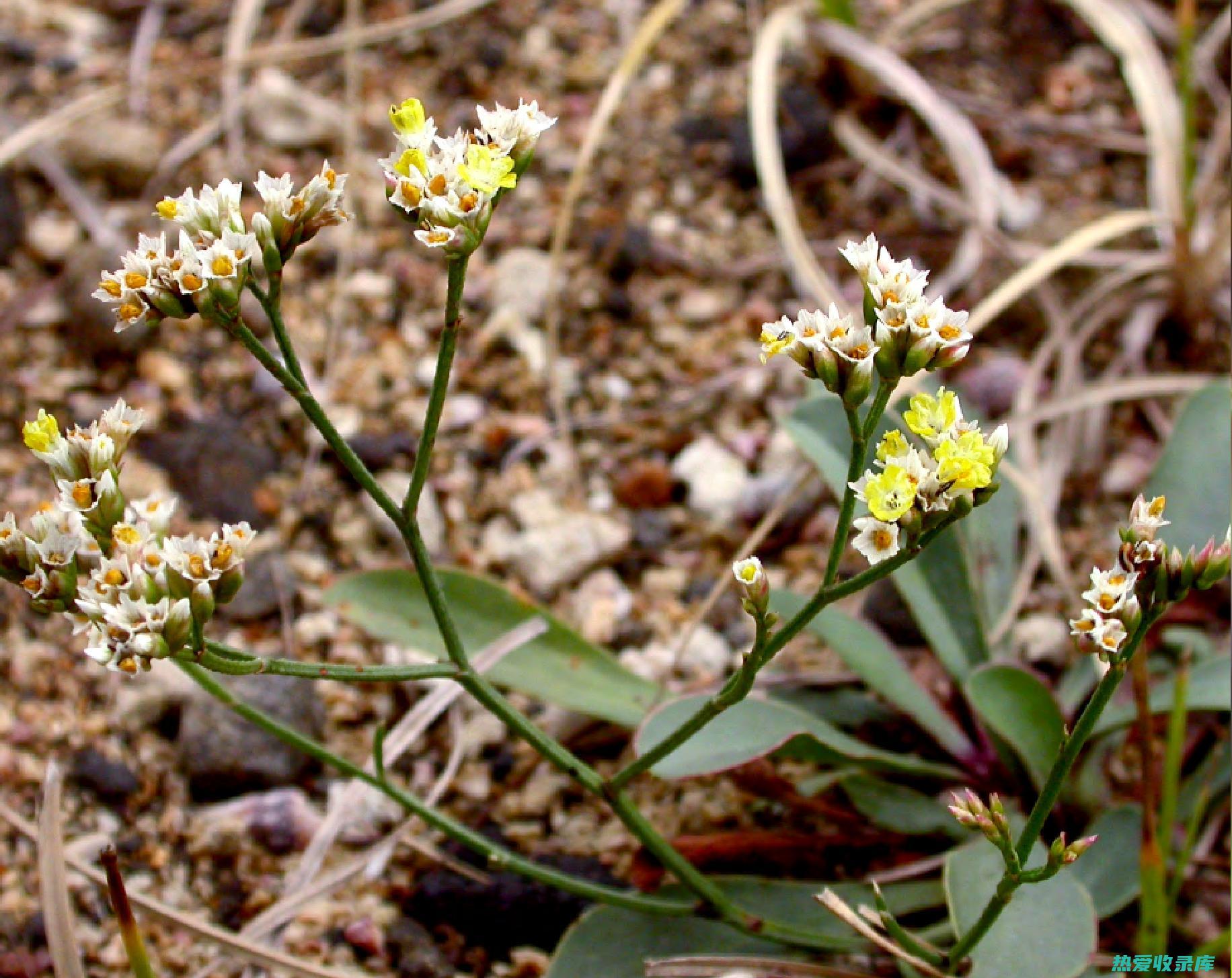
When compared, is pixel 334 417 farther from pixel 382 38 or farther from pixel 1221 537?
pixel 1221 537

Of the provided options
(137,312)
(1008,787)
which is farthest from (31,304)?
(1008,787)

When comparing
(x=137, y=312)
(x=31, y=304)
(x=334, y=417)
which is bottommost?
(x=137, y=312)

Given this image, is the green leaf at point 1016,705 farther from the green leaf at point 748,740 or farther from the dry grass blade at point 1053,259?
the dry grass blade at point 1053,259

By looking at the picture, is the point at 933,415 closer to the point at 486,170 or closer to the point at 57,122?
the point at 486,170

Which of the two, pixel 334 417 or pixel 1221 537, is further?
pixel 334 417

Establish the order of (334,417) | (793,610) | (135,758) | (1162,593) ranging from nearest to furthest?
(1162,593), (793,610), (135,758), (334,417)

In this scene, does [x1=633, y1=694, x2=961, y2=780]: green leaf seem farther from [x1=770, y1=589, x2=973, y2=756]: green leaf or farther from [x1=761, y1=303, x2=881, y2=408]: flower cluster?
[x1=761, y1=303, x2=881, y2=408]: flower cluster

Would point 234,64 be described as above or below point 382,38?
below

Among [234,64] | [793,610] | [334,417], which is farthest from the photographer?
[234,64]
